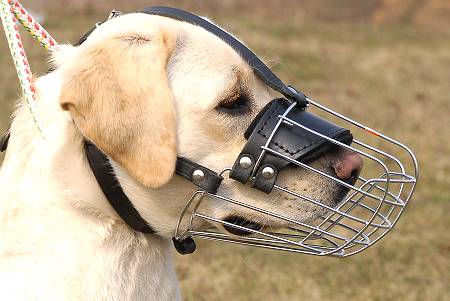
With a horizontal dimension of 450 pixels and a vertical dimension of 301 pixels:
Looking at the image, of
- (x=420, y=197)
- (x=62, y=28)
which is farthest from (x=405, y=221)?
(x=62, y=28)

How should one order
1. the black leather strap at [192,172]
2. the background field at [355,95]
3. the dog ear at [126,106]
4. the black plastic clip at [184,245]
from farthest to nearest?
the background field at [355,95]
the black plastic clip at [184,245]
the black leather strap at [192,172]
the dog ear at [126,106]

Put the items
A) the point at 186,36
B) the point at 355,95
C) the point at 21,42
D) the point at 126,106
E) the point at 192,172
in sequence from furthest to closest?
the point at 355,95, the point at 21,42, the point at 186,36, the point at 192,172, the point at 126,106

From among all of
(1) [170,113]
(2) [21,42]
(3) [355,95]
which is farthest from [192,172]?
(3) [355,95]

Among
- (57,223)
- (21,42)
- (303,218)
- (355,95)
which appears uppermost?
(21,42)

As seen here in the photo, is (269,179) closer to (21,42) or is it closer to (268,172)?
(268,172)

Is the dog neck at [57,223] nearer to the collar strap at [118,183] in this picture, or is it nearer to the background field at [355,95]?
the collar strap at [118,183]

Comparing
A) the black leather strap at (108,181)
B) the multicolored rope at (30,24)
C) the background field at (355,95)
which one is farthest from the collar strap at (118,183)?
the background field at (355,95)

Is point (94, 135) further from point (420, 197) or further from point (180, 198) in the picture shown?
point (420, 197)

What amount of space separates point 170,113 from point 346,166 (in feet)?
1.78

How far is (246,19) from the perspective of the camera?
37.7 ft

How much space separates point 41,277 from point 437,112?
628cm

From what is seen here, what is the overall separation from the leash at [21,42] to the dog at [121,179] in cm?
4

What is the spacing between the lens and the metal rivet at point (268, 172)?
223cm

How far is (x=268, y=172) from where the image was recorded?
88.0 inches
